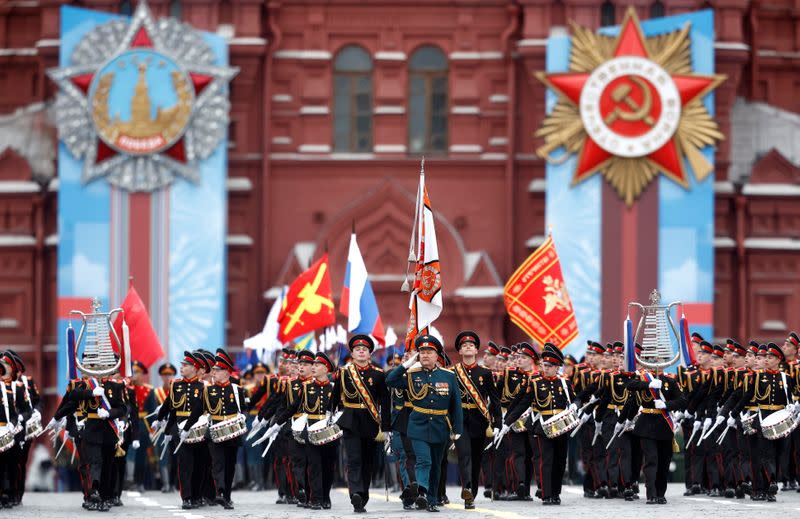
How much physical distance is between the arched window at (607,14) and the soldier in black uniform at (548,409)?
13.3 m

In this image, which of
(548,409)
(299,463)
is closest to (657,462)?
(548,409)

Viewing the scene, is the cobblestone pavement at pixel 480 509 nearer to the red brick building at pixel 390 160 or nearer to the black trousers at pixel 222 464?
the black trousers at pixel 222 464

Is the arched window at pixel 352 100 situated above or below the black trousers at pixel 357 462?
above

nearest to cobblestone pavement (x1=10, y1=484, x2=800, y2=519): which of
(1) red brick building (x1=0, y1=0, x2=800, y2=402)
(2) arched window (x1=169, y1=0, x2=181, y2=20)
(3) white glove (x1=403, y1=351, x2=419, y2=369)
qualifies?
(3) white glove (x1=403, y1=351, x2=419, y2=369)

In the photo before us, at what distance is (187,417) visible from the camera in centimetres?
2080

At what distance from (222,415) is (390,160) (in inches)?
538

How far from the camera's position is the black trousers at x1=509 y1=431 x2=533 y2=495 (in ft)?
70.8

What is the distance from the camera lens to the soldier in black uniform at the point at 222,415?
20.8m

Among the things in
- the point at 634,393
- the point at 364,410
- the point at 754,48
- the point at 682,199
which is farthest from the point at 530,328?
the point at 754,48

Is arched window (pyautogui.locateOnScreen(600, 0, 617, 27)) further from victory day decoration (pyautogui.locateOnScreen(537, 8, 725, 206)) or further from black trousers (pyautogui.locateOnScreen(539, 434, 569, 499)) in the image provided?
black trousers (pyautogui.locateOnScreen(539, 434, 569, 499))

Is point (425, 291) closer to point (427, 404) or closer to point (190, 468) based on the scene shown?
point (427, 404)

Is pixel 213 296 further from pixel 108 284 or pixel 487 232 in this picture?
pixel 487 232

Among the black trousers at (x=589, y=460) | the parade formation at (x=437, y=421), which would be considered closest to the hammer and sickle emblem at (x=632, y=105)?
the parade formation at (x=437, y=421)

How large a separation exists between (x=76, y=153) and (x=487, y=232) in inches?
283
